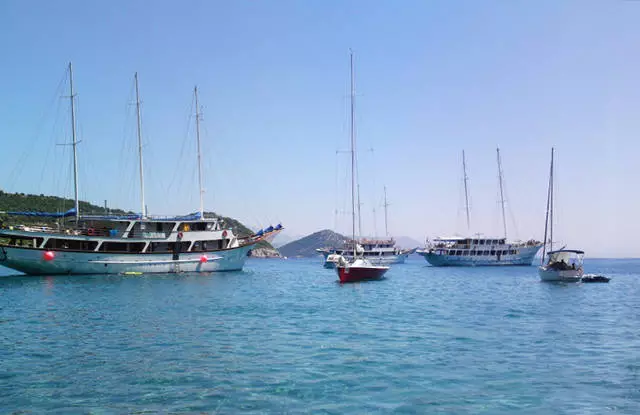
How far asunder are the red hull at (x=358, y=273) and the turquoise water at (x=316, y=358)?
15.2 metres

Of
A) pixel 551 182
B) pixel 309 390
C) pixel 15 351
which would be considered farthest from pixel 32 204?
pixel 309 390

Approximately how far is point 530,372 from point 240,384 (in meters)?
7.31

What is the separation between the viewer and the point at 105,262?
54.3m

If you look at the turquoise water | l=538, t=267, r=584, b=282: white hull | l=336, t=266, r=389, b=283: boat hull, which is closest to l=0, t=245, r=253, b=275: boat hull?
l=336, t=266, r=389, b=283: boat hull

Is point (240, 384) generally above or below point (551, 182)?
below

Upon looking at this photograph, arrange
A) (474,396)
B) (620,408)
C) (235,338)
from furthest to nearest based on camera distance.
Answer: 1. (235,338)
2. (474,396)
3. (620,408)

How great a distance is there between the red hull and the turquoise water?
15.2 meters

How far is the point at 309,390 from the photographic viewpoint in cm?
1184

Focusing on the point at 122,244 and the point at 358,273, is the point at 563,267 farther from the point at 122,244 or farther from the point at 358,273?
the point at 122,244

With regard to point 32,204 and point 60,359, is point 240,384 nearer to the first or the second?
point 60,359

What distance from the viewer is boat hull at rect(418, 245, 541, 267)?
330 ft

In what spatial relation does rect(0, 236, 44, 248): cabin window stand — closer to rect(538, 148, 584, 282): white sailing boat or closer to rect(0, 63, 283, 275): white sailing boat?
rect(0, 63, 283, 275): white sailing boat

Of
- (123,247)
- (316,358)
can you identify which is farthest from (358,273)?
(316,358)

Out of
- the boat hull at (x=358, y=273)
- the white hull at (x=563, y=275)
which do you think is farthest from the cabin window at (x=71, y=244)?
the white hull at (x=563, y=275)
